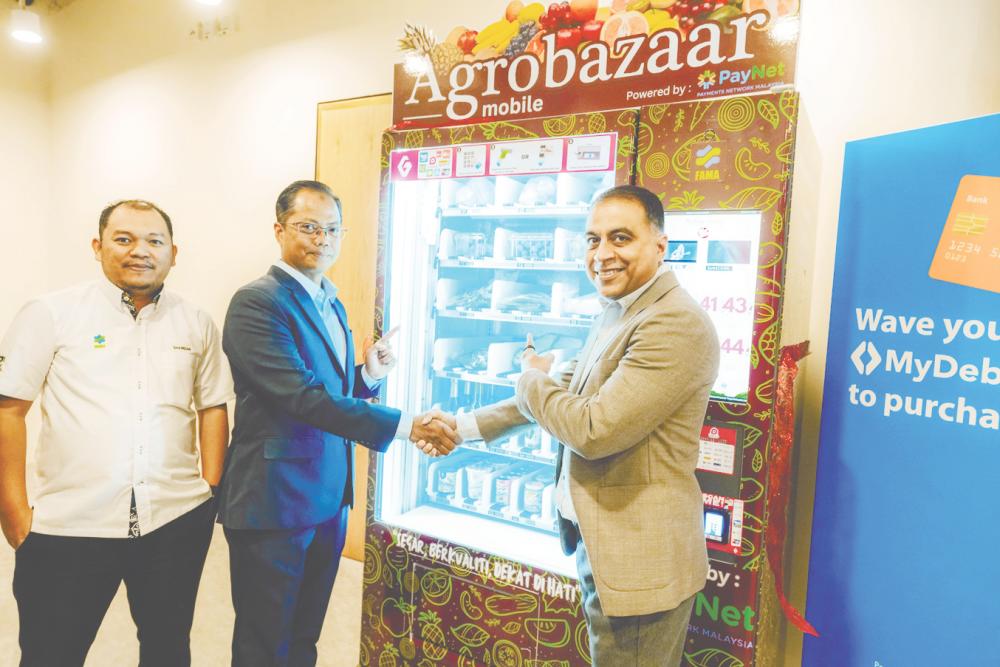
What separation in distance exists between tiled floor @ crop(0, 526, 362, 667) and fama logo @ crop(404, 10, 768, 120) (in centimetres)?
232

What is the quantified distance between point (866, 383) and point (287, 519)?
1.78 metres

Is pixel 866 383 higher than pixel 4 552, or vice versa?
pixel 866 383

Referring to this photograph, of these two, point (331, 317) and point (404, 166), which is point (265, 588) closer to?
point (331, 317)

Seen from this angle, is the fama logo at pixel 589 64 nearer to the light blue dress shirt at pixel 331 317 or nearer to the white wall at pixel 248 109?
the white wall at pixel 248 109

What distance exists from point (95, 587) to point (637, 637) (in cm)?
147

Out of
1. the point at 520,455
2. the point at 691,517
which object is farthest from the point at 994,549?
the point at 520,455

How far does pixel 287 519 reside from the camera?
183 centimetres

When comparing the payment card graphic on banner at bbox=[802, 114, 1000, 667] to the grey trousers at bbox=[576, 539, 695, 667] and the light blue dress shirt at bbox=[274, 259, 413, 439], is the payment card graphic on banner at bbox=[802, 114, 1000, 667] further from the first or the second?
the light blue dress shirt at bbox=[274, 259, 413, 439]

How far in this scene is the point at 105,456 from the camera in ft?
5.49

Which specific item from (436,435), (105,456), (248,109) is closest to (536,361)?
(436,435)

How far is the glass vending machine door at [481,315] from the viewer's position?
7.00ft

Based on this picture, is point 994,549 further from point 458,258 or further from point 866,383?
point 458,258

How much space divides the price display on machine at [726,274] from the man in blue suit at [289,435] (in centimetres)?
91

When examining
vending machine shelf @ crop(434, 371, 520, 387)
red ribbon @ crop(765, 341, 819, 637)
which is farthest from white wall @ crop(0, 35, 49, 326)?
red ribbon @ crop(765, 341, 819, 637)
